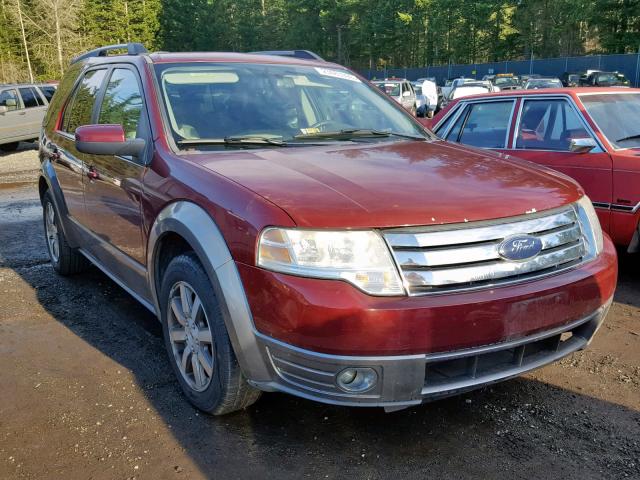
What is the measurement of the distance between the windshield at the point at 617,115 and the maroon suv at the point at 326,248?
2.35m

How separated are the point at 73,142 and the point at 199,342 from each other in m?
2.29

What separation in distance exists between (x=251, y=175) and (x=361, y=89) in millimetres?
1775

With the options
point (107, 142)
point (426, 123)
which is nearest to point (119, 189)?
point (107, 142)

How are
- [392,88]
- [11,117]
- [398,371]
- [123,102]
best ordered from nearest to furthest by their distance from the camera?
[398,371] < [123,102] < [11,117] < [392,88]

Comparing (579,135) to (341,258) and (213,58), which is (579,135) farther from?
(341,258)

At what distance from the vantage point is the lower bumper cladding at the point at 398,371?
2.31 meters

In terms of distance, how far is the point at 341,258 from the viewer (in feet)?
7.68

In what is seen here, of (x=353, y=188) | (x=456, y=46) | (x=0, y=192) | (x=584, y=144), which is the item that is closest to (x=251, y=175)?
(x=353, y=188)

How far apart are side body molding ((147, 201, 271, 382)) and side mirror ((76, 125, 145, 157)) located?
67 cm

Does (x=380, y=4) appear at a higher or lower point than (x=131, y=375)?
higher

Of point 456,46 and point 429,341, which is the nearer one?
point 429,341

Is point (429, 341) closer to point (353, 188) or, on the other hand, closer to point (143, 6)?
point (353, 188)

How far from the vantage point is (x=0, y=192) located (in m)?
10.4

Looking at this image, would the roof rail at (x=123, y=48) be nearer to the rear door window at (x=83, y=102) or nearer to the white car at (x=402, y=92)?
the rear door window at (x=83, y=102)
